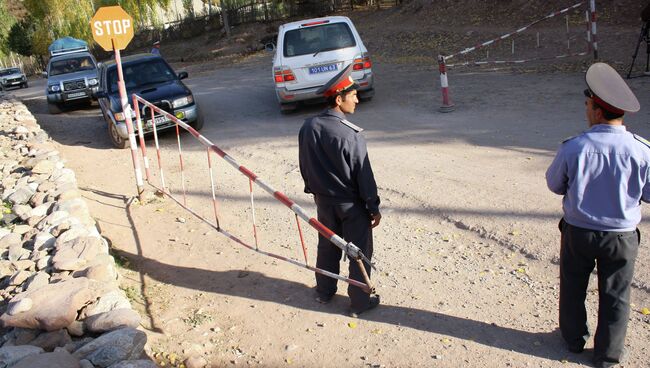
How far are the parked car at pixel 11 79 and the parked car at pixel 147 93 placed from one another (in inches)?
1023

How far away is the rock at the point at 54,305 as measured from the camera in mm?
4090

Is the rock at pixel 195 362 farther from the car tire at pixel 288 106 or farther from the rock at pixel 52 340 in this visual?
the car tire at pixel 288 106

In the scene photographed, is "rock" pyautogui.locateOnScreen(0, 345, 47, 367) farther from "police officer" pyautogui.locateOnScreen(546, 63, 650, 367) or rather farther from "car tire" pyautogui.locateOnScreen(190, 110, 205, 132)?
"car tire" pyautogui.locateOnScreen(190, 110, 205, 132)

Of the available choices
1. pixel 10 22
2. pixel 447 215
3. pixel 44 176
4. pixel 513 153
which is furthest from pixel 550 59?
pixel 10 22

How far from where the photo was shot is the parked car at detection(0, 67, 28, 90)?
34.5m

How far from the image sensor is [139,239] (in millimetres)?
6586

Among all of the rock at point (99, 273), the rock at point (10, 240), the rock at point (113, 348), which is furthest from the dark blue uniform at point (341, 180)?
the rock at point (10, 240)

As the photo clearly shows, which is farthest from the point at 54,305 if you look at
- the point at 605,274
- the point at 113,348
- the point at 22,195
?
the point at 22,195

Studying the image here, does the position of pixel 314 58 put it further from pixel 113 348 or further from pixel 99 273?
pixel 113 348

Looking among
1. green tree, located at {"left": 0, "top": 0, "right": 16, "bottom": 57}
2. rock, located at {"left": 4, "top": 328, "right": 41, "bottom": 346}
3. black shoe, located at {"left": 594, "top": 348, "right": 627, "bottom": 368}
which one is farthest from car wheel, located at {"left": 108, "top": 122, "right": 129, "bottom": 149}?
green tree, located at {"left": 0, "top": 0, "right": 16, "bottom": 57}

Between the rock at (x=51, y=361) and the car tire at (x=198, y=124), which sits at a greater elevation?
the car tire at (x=198, y=124)

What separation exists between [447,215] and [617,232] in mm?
2827

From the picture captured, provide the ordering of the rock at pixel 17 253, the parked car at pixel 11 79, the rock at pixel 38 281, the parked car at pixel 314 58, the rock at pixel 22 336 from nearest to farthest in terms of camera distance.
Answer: the rock at pixel 22 336
the rock at pixel 38 281
the rock at pixel 17 253
the parked car at pixel 314 58
the parked car at pixel 11 79

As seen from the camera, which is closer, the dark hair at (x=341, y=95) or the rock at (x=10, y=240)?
the dark hair at (x=341, y=95)
